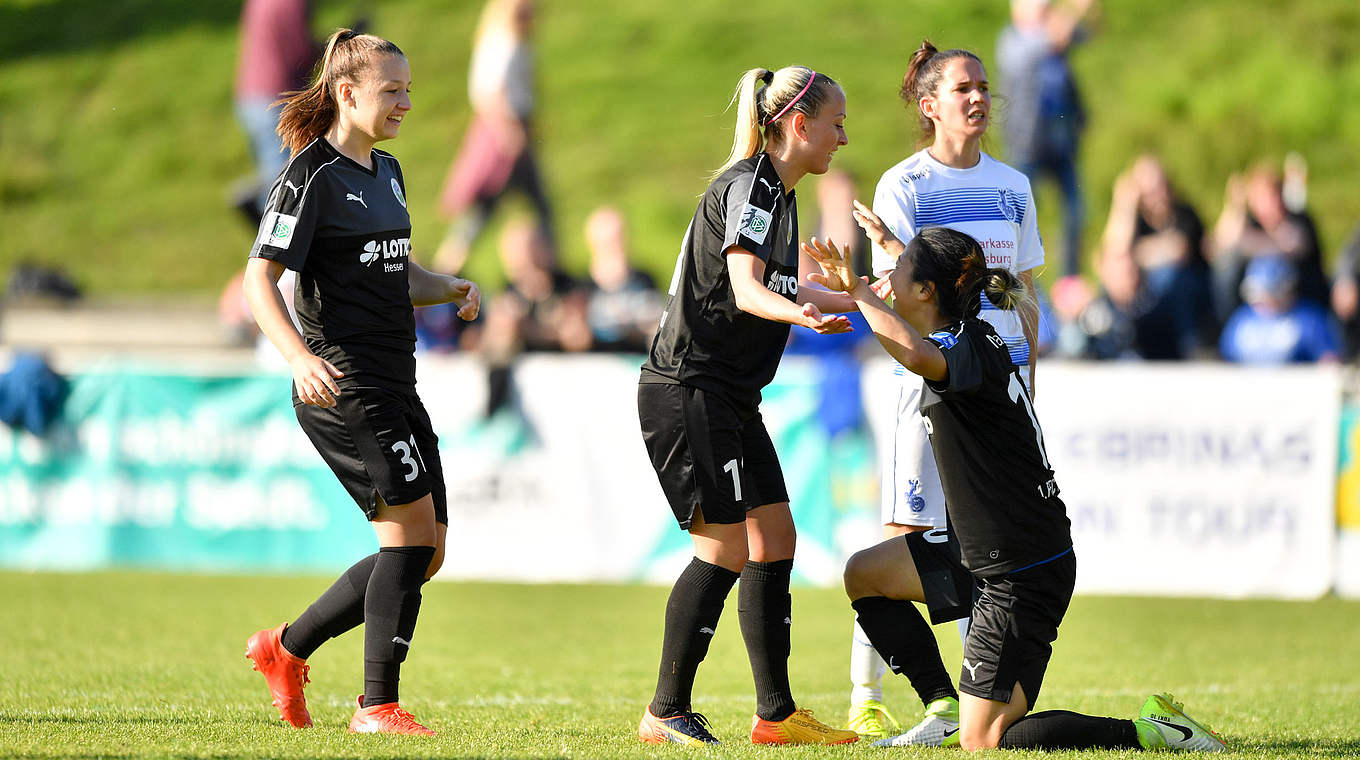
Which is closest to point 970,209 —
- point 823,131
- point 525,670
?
point 823,131

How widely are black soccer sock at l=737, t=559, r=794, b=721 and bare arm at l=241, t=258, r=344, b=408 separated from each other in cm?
144

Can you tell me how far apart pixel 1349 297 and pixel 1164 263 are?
169cm

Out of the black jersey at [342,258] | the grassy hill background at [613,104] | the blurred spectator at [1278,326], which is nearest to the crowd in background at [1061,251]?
the blurred spectator at [1278,326]

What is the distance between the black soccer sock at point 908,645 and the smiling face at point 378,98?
7.09 feet

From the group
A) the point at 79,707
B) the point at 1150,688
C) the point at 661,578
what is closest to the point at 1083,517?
the point at 661,578

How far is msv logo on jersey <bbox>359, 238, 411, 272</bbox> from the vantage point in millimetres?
4895

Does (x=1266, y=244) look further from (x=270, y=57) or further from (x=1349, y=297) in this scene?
(x=270, y=57)

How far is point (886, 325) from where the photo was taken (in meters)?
4.39

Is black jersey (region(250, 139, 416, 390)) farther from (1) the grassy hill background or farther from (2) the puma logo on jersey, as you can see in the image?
(1) the grassy hill background

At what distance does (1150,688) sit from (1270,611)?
10.9 feet

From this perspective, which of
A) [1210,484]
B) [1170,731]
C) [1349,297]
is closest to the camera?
[1170,731]

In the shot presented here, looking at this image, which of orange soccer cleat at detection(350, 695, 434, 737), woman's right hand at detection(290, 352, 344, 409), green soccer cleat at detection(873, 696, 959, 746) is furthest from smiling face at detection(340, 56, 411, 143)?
green soccer cleat at detection(873, 696, 959, 746)

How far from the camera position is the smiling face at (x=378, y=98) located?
16.1 ft

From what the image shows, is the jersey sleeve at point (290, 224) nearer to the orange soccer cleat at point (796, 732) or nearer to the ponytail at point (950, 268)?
the ponytail at point (950, 268)
